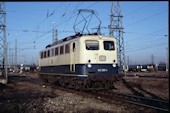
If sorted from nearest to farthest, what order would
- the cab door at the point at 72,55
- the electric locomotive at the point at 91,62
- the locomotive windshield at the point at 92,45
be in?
the electric locomotive at the point at 91,62 → the locomotive windshield at the point at 92,45 → the cab door at the point at 72,55

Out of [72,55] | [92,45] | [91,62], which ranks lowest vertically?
[91,62]

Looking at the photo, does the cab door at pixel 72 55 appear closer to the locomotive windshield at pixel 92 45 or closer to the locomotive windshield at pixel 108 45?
the locomotive windshield at pixel 92 45

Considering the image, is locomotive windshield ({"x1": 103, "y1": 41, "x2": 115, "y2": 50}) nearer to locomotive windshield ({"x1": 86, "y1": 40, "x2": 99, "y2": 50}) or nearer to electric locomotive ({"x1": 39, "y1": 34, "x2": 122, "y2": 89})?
Answer: electric locomotive ({"x1": 39, "y1": 34, "x2": 122, "y2": 89})

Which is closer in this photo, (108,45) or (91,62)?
(91,62)

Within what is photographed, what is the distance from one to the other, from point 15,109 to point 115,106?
13.5ft

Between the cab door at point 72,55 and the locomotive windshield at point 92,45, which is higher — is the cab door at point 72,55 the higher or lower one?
the lower one

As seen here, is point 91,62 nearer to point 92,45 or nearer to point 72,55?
point 92,45

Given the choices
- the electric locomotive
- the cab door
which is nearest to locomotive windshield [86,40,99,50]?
the electric locomotive

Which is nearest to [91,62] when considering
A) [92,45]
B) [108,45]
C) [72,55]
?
[92,45]

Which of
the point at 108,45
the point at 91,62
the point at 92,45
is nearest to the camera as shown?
the point at 91,62

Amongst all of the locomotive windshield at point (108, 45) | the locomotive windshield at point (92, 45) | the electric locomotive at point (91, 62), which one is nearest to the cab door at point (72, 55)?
the electric locomotive at point (91, 62)

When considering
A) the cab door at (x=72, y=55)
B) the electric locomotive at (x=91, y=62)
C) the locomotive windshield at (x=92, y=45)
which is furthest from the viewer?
the cab door at (x=72, y=55)

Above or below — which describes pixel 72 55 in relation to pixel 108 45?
below

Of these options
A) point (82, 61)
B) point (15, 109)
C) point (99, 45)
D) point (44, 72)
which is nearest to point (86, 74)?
point (82, 61)
